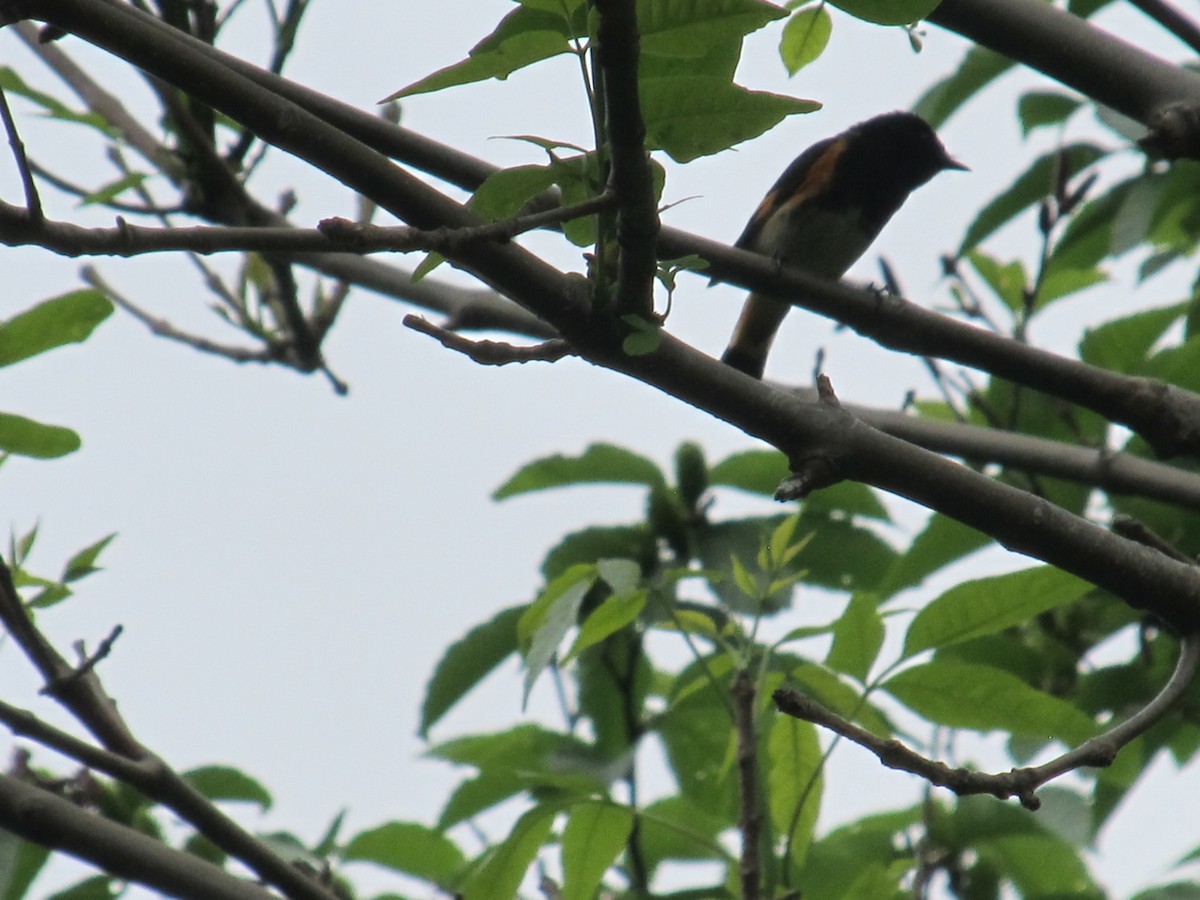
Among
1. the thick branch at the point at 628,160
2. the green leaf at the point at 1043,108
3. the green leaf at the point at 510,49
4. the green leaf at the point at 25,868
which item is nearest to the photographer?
the thick branch at the point at 628,160

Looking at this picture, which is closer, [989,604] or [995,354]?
[989,604]

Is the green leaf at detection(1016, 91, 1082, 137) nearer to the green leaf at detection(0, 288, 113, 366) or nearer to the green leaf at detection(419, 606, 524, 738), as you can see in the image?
the green leaf at detection(419, 606, 524, 738)

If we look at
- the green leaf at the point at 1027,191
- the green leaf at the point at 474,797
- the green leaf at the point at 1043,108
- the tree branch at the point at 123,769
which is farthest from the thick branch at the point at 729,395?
the green leaf at the point at 1043,108

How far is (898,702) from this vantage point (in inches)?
96.1

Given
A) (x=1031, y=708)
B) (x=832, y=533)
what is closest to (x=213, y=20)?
(x=832, y=533)

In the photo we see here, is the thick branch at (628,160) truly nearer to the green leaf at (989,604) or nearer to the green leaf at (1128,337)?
the green leaf at (989,604)

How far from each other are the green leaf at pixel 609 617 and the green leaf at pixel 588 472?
1.42m

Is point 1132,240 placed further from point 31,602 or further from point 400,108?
point 31,602

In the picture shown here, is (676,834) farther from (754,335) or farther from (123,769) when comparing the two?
(754,335)

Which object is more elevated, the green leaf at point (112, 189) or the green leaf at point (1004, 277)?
the green leaf at point (1004, 277)

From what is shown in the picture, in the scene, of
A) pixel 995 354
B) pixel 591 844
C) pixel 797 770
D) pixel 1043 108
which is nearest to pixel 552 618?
pixel 591 844

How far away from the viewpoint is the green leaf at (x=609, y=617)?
2479mm

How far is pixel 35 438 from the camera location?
7.36 ft

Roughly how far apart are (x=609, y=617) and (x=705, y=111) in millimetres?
1156
